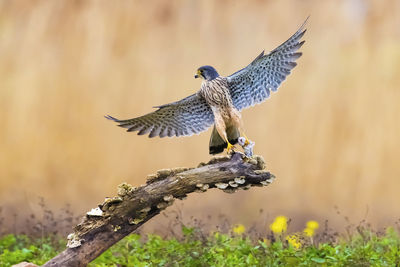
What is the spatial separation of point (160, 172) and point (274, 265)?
0.85 metres

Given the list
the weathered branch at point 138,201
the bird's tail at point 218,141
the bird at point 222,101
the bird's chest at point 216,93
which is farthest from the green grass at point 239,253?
the bird's chest at point 216,93

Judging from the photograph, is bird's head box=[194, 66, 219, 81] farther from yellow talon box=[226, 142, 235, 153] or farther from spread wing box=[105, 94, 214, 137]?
yellow talon box=[226, 142, 235, 153]

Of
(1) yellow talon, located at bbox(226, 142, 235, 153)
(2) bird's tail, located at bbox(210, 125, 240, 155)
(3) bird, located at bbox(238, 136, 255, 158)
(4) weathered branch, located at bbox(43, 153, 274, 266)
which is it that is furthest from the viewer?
(2) bird's tail, located at bbox(210, 125, 240, 155)

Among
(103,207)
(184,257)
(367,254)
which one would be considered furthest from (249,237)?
(103,207)

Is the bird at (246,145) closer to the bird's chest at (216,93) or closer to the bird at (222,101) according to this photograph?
the bird at (222,101)

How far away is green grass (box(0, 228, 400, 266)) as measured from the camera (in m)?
3.21

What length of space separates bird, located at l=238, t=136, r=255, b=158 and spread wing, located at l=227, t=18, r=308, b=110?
0.33 metres

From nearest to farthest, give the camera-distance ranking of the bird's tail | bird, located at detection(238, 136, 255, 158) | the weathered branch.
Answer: the weathered branch < bird, located at detection(238, 136, 255, 158) < the bird's tail

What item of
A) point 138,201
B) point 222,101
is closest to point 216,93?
point 222,101

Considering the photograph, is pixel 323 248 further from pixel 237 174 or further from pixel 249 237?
pixel 249 237

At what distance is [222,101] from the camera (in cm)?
355

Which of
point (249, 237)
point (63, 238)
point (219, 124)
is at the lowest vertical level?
point (249, 237)

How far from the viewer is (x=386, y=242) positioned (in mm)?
3871

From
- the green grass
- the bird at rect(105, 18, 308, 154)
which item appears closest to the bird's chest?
the bird at rect(105, 18, 308, 154)
